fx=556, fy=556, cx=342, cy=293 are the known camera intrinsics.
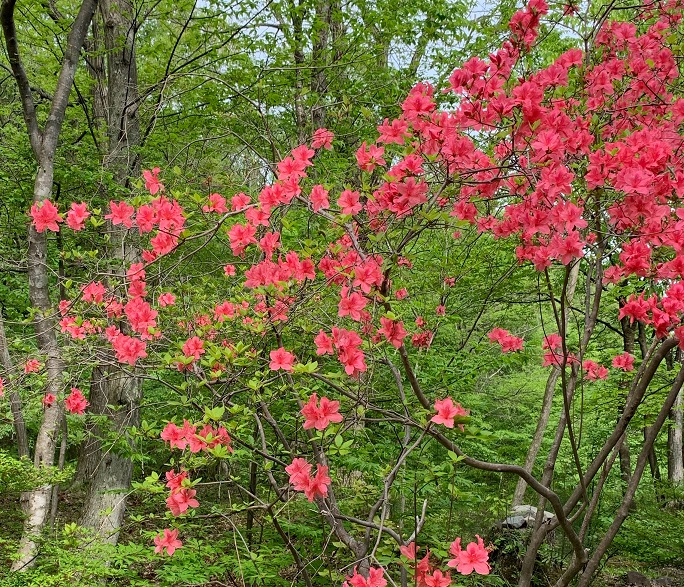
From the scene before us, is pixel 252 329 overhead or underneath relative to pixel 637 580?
overhead

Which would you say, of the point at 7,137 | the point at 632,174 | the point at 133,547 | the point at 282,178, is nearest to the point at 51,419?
the point at 133,547

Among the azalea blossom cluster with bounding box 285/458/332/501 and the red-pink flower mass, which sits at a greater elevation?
the azalea blossom cluster with bounding box 285/458/332/501

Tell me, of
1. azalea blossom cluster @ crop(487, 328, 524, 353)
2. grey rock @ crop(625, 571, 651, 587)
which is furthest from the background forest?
azalea blossom cluster @ crop(487, 328, 524, 353)

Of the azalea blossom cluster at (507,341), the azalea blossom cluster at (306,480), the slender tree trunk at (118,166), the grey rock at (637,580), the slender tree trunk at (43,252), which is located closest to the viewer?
the azalea blossom cluster at (306,480)

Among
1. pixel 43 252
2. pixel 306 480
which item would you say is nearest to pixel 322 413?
pixel 306 480

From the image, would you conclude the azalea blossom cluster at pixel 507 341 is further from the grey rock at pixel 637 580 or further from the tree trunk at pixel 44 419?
the tree trunk at pixel 44 419

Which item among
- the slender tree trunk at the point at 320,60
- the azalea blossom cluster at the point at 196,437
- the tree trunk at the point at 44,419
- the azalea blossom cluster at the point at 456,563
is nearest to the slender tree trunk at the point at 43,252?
the tree trunk at the point at 44,419

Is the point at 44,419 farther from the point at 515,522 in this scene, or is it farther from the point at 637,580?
the point at 637,580

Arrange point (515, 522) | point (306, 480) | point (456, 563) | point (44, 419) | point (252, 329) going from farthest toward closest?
point (515, 522)
point (44, 419)
point (252, 329)
point (306, 480)
point (456, 563)

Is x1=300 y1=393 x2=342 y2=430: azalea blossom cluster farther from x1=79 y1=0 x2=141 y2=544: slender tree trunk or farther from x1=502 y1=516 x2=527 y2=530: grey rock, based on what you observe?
x1=502 y1=516 x2=527 y2=530: grey rock

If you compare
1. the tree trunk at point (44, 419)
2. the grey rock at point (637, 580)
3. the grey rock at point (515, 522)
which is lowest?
the grey rock at point (637, 580)

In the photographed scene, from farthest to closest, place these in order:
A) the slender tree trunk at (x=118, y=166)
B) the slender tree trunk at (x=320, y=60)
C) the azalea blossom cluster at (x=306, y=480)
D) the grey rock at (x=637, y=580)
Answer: the slender tree trunk at (x=320, y=60) → the grey rock at (x=637, y=580) → the slender tree trunk at (x=118, y=166) → the azalea blossom cluster at (x=306, y=480)

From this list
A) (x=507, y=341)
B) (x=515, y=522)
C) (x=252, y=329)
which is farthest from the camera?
(x=515, y=522)

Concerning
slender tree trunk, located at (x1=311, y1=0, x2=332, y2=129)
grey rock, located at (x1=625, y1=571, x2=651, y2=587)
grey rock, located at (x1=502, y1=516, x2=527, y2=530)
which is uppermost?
slender tree trunk, located at (x1=311, y1=0, x2=332, y2=129)
